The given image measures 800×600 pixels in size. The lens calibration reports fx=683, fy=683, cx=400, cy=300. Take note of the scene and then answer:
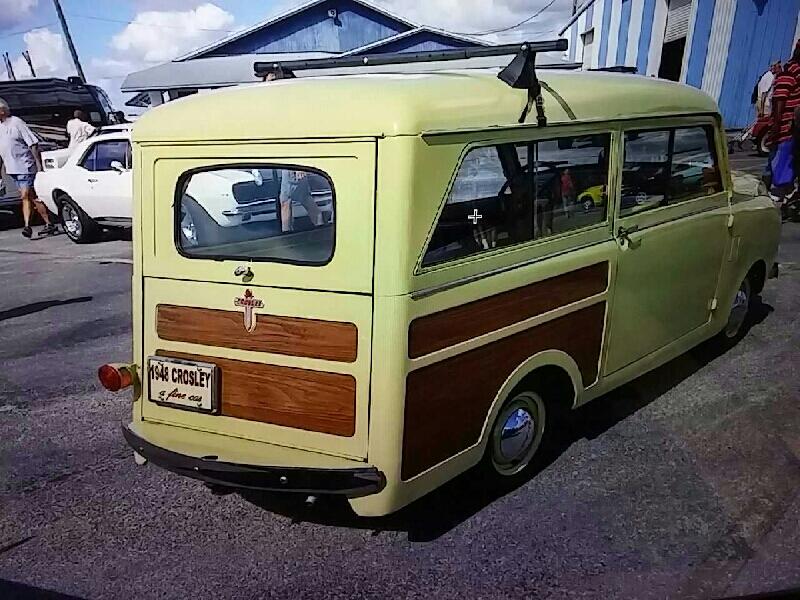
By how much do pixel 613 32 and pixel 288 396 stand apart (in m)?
24.3

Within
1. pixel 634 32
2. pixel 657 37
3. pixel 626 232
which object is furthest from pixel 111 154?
pixel 634 32

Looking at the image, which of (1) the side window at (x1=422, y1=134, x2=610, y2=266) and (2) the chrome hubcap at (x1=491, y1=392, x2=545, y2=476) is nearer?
(1) the side window at (x1=422, y1=134, x2=610, y2=266)

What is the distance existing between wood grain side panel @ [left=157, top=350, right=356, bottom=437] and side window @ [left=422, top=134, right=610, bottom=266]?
0.65 meters

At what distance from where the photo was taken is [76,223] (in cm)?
1013

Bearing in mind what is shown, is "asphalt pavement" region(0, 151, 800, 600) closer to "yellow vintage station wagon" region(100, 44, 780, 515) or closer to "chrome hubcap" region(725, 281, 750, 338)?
"yellow vintage station wagon" region(100, 44, 780, 515)

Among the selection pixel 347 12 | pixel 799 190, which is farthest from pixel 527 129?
pixel 347 12

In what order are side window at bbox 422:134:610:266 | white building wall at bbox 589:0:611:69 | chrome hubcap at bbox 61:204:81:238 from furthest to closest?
white building wall at bbox 589:0:611:69
chrome hubcap at bbox 61:204:81:238
side window at bbox 422:134:610:266

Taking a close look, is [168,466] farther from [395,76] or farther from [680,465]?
[680,465]

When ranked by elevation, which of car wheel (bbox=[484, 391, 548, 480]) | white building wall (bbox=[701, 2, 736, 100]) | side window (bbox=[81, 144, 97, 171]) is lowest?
car wheel (bbox=[484, 391, 548, 480])

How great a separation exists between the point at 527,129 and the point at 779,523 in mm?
2130

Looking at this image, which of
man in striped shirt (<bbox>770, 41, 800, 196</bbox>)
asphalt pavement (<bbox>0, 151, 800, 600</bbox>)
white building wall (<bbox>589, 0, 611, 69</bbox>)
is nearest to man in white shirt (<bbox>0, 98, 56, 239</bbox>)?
asphalt pavement (<bbox>0, 151, 800, 600</bbox>)

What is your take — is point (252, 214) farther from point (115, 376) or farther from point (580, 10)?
point (580, 10)

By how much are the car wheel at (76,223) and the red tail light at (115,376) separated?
7.57m

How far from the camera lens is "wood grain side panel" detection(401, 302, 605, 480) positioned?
8.98ft
